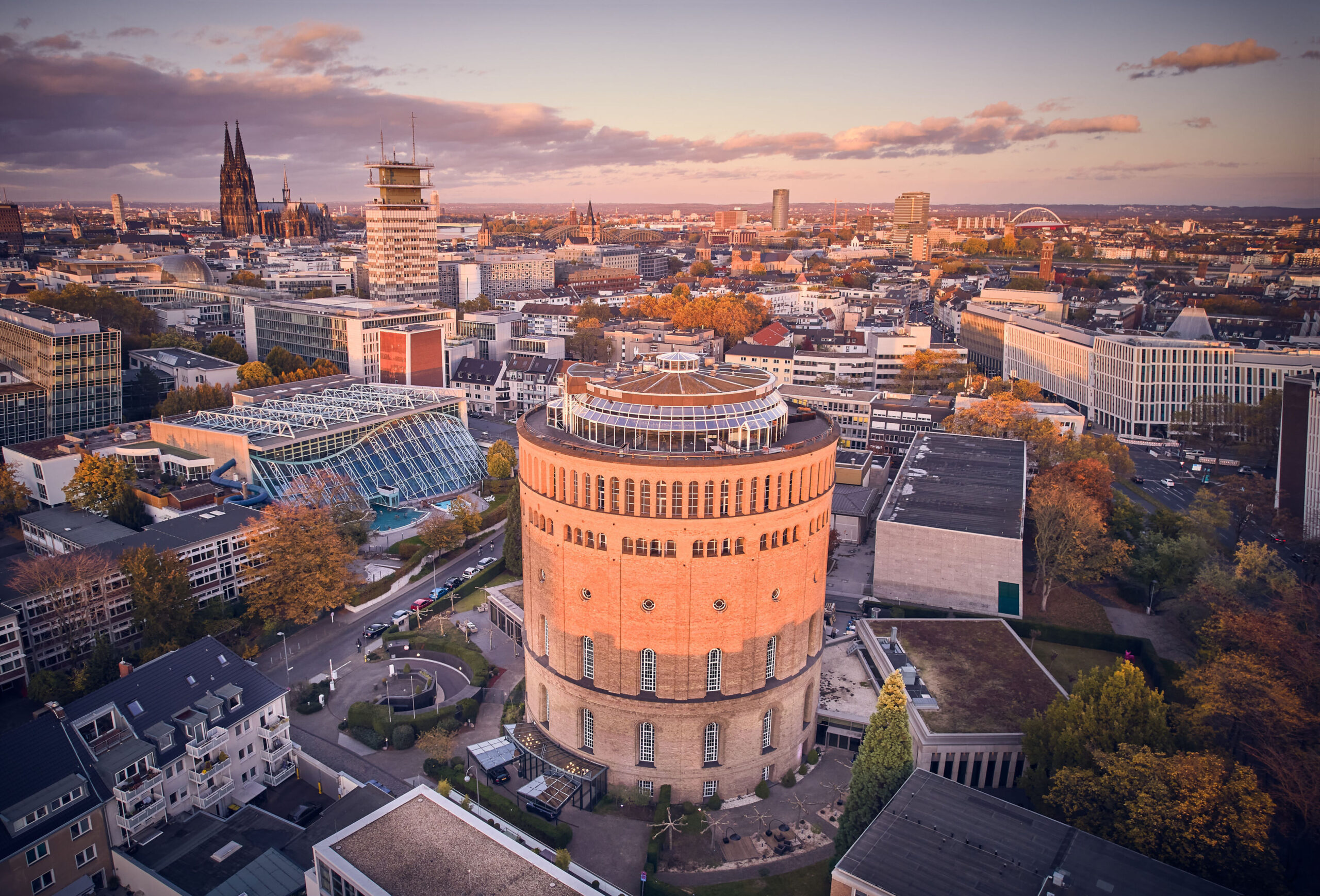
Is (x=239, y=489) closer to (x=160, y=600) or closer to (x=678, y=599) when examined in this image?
(x=160, y=600)

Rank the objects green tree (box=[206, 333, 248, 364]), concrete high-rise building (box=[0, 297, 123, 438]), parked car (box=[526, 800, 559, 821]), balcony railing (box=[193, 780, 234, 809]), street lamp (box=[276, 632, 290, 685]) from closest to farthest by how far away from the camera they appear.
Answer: balcony railing (box=[193, 780, 234, 809]), parked car (box=[526, 800, 559, 821]), street lamp (box=[276, 632, 290, 685]), concrete high-rise building (box=[0, 297, 123, 438]), green tree (box=[206, 333, 248, 364])

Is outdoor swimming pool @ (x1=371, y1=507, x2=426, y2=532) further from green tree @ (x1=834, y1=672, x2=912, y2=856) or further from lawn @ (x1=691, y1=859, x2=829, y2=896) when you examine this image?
green tree @ (x1=834, y1=672, x2=912, y2=856)

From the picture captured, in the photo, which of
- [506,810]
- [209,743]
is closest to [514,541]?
[506,810]

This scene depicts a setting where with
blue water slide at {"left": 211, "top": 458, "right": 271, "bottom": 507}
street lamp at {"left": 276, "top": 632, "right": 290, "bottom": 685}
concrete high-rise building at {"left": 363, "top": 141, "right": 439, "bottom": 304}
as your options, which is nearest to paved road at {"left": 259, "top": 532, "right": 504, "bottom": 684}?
street lamp at {"left": 276, "top": 632, "right": 290, "bottom": 685}

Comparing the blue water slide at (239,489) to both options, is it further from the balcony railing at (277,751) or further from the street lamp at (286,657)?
the balcony railing at (277,751)

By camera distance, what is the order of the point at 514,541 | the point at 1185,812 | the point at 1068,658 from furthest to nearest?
1. the point at 514,541
2. the point at 1068,658
3. the point at 1185,812

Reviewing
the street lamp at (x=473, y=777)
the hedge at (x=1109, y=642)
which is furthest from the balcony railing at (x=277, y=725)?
the hedge at (x=1109, y=642)

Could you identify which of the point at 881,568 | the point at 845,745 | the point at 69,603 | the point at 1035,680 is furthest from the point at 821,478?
the point at 69,603
